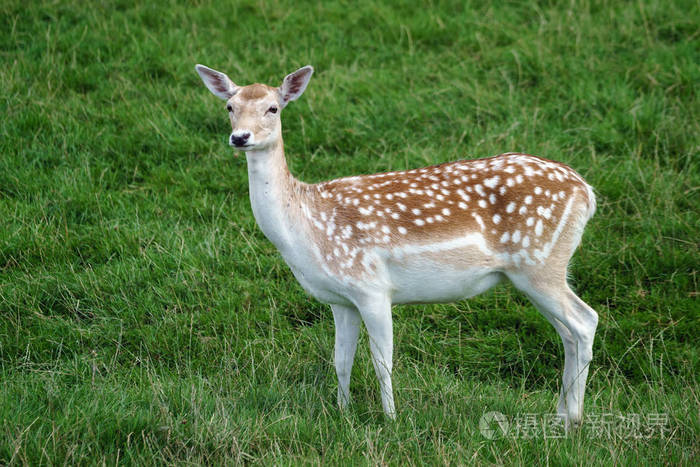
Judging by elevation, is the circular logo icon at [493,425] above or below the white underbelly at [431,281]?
below

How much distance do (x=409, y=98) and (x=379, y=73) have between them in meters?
0.58

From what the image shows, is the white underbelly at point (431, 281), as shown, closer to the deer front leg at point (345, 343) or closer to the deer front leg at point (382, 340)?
the deer front leg at point (382, 340)

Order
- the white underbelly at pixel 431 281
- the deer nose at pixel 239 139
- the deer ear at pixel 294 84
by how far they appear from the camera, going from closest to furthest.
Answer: the deer nose at pixel 239 139, the white underbelly at pixel 431 281, the deer ear at pixel 294 84

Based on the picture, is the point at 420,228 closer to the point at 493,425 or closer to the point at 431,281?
the point at 431,281

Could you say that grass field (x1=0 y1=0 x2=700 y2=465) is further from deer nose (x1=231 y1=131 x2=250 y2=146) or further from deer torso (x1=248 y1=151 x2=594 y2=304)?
deer nose (x1=231 y1=131 x2=250 y2=146)

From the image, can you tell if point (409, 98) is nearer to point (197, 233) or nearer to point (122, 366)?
point (197, 233)

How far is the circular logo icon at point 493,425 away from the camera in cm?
473

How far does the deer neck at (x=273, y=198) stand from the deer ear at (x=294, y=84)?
0.35m

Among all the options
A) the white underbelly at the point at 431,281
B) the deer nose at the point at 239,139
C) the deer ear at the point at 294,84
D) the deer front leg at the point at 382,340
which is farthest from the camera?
the deer ear at the point at 294,84

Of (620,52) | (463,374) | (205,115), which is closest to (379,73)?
(205,115)

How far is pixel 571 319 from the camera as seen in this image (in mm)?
5164

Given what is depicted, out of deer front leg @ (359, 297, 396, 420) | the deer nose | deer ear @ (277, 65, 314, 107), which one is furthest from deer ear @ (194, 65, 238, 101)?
deer front leg @ (359, 297, 396, 420)

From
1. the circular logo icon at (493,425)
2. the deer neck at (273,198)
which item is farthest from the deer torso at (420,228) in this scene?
the circular logo icon at (493,425)

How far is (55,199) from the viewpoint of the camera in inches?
282
